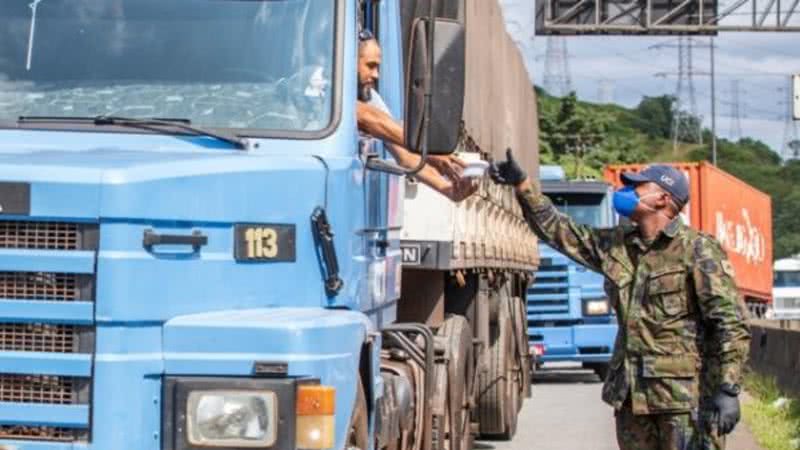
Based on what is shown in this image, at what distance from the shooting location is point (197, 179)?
19.8 ft

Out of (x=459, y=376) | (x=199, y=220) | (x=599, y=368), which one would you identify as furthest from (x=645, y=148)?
(x=199, y=220)

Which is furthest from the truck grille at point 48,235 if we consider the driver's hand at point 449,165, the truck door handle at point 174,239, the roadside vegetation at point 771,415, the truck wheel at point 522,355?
the truck wheel at point 522,355

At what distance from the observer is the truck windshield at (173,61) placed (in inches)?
263

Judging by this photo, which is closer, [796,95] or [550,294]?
[796,95]

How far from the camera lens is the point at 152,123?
6531 millimetres

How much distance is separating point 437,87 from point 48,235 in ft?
5.76

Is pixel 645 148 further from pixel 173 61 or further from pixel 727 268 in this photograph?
pixel 173 61

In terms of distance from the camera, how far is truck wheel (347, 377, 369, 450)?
6.76m

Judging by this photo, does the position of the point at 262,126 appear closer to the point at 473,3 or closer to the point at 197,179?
the point at 197,179

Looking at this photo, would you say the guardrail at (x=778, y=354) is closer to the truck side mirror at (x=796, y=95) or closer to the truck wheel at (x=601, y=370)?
the truck wheel at (x=601, y=370)

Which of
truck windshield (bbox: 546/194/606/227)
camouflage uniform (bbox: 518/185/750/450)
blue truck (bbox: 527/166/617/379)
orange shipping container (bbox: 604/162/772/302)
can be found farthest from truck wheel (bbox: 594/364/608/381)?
camouflage uniform (bbox: 518/185/750/450)

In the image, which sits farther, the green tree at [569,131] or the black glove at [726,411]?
the green tree at [569,131]

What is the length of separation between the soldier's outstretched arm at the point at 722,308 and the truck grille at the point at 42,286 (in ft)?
11.0

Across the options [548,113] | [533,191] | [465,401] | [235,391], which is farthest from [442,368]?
[548,113]
